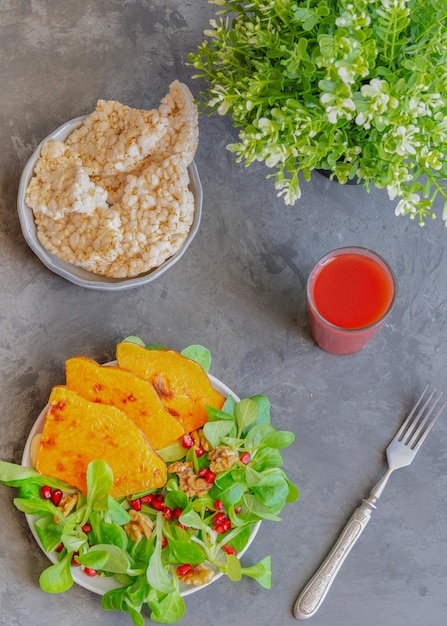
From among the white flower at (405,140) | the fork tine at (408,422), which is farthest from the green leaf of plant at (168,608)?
the white flower at (405,140)

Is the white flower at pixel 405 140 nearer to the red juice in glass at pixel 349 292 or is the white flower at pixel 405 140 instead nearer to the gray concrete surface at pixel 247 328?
the red juice in glass at pixel 349 292

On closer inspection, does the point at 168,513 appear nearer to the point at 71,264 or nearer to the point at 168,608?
the point at 168,608

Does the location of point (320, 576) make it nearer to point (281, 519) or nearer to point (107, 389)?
point (281, 519)

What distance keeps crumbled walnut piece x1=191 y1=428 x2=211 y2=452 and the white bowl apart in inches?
13.3

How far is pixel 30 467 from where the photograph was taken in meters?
1.68

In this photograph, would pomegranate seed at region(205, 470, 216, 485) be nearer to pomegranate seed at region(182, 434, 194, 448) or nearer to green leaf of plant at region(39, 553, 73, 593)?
pomegranate seed at region(182, 434, 194, 448)

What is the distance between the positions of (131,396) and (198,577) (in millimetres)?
393

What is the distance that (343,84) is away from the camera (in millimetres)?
1285

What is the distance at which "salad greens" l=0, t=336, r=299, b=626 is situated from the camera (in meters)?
1.60

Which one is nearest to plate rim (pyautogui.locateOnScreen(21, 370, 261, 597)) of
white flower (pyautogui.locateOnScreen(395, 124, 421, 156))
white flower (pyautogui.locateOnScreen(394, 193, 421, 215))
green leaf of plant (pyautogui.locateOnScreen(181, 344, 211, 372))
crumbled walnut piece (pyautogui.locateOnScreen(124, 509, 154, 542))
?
crumbled walnut piece (pyautogui.locateOnScreen(124, 509, 154, 542))

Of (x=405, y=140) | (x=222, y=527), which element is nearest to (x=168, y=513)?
(x=222, y=527)

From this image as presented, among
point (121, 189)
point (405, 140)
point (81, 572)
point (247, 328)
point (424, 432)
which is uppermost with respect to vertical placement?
point (405, 140)

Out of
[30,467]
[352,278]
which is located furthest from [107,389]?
[352,278]

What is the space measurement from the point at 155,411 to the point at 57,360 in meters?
0.30
